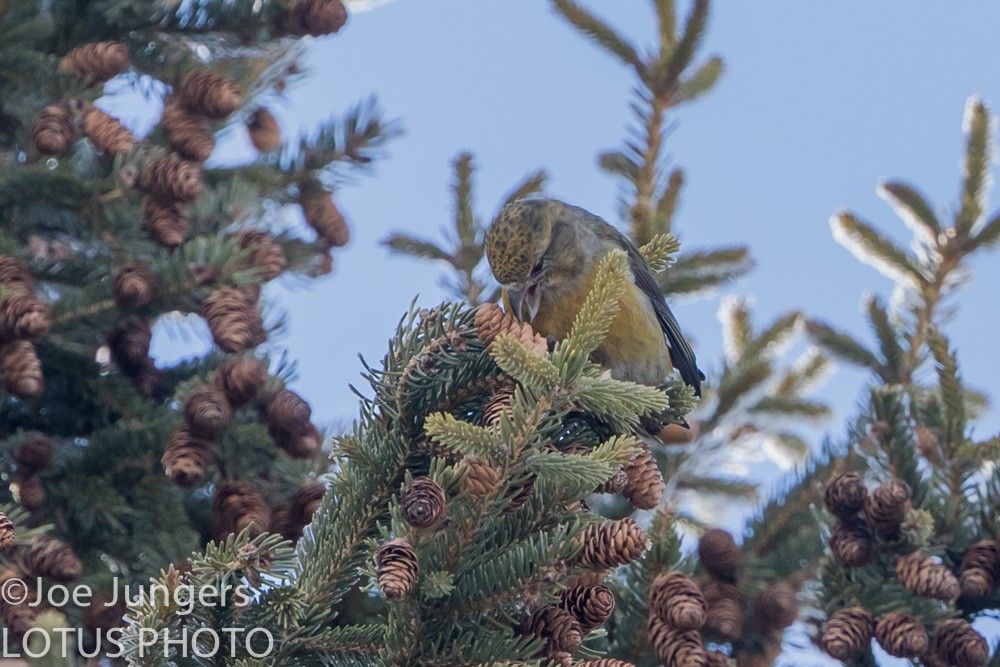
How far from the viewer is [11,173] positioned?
2906 mm

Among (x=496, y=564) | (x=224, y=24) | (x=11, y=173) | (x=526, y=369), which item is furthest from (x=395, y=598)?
(x=224, y=24)

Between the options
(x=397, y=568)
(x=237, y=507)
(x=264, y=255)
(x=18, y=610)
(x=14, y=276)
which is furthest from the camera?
(x=264, y=255)

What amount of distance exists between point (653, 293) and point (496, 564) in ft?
6.27

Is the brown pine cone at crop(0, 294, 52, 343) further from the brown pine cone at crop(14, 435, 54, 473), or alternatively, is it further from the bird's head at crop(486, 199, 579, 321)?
the bird's head at crop(486, 199, 579, 321)

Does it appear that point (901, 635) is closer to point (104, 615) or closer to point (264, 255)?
point (104, 615)

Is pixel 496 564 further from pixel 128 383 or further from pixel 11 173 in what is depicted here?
pixel 11 173

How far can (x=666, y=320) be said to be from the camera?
11.7ft

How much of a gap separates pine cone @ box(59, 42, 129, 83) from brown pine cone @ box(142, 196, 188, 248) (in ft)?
1.31

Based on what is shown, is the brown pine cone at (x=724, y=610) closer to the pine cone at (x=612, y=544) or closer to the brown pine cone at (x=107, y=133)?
the pine cone at (x=612, y=544)

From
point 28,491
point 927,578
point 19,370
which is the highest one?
point 927,578

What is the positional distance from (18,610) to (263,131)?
1840mm

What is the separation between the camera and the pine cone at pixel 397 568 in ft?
5.07

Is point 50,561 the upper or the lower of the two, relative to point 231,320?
lower

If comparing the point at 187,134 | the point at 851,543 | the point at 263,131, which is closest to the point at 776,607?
the point at 851,543
